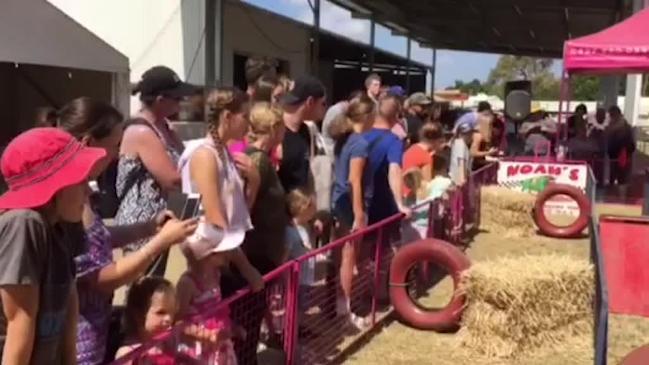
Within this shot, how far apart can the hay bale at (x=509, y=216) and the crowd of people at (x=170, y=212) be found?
4.73 meters

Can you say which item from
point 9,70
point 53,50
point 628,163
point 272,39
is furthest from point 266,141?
point 272,39

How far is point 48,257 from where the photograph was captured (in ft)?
6.88

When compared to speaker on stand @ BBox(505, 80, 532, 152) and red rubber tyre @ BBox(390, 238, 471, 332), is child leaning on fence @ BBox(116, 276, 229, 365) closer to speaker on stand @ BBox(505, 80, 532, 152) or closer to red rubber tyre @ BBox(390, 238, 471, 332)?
red rubber tyre @ BBox(390, 238, 471, 332)

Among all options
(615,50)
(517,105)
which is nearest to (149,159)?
(615,50)

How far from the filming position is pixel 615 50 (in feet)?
34.1

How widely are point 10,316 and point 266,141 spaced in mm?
2515

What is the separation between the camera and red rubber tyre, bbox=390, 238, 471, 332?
597cm

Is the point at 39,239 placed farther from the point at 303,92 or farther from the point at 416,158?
the point at 416,158

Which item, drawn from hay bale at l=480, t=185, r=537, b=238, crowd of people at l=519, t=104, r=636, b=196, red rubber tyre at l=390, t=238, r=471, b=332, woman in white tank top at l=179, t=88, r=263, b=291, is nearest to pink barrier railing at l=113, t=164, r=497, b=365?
red rubber tyre at l=390, t=238, r=471, b=332

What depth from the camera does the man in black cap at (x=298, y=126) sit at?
196 inches

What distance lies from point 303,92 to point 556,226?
6754 millimetres

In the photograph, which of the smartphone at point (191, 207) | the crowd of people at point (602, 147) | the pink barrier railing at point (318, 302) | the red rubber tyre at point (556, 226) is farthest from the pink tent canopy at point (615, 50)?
the smartphone at point (191, 207)

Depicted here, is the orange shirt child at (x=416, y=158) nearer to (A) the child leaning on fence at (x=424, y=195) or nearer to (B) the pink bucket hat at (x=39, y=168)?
(A) the child leaning on fence at (x=424, y=195)

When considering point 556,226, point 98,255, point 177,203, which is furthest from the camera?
point 556,226
